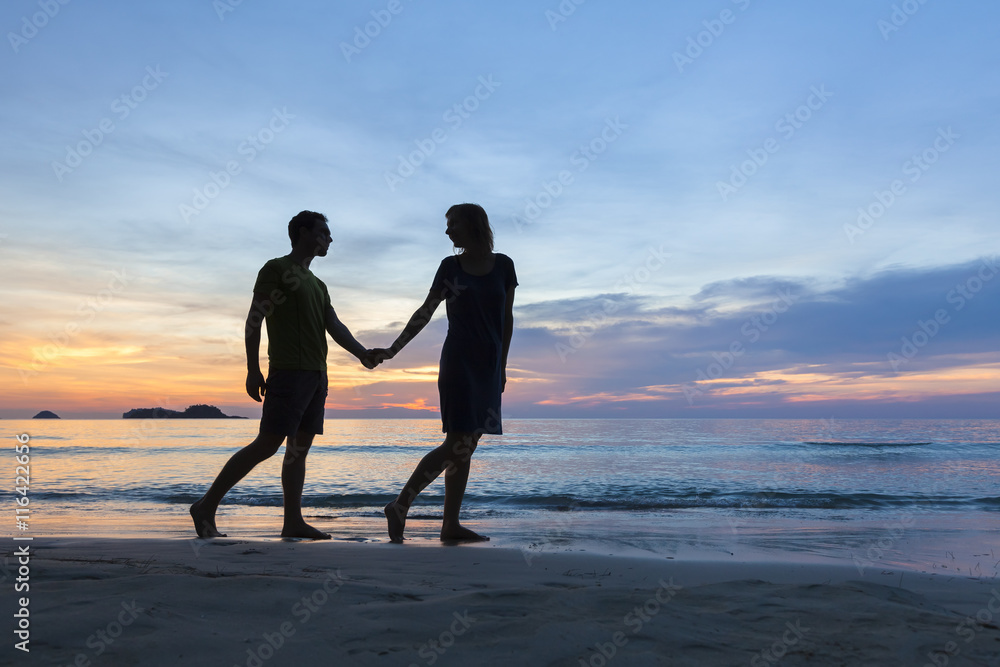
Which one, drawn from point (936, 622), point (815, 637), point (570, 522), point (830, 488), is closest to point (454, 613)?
point (815, 637)

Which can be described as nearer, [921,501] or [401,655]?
[401,655]

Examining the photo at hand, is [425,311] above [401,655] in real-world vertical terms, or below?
above

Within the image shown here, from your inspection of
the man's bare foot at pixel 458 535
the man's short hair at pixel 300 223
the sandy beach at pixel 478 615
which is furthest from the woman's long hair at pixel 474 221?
the sandy beach at pixel 478 615

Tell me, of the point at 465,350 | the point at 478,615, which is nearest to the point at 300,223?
the point at 465,350

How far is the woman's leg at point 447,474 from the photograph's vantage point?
12.5 ft

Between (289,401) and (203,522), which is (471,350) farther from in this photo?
(203,522)

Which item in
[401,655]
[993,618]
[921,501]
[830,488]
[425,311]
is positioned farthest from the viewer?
[830,488]

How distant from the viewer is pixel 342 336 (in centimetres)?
448

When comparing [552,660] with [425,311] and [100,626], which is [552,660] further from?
[425,311]

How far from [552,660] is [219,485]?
2.85m

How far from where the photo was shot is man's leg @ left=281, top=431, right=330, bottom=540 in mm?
4004

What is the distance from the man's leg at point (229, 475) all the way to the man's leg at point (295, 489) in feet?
0.67

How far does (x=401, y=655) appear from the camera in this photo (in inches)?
63.3

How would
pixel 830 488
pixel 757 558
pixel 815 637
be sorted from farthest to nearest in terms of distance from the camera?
pixel 830 488
pixel 757 558
pixel 815 637
